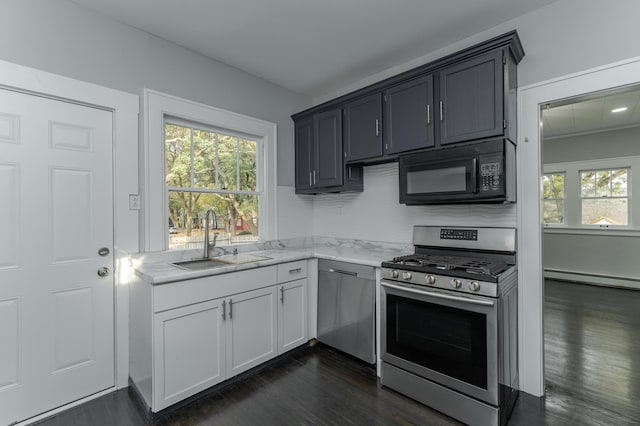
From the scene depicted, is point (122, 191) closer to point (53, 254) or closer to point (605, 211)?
point (53, 254)

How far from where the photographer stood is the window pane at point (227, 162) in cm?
291

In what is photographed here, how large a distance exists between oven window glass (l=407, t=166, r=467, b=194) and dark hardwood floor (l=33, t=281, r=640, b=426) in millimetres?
1530

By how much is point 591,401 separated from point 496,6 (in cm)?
280

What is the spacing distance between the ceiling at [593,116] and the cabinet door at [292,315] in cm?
364

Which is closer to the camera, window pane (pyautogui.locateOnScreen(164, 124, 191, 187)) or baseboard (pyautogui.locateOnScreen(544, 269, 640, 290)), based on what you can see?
window pane (pyautogui.locateOnScreen(164, 124, 191, 187))

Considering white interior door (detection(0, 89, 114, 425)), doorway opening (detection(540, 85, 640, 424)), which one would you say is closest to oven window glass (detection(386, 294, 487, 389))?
doorway opening (detection(540, 85, 640, 424))

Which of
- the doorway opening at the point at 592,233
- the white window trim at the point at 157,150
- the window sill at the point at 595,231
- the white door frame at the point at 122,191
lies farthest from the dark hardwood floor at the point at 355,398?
the window sill at the point at 595,231

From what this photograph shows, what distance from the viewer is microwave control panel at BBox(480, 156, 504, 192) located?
1.94m

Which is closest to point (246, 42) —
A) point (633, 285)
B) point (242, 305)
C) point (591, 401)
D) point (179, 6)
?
point (179, 6)

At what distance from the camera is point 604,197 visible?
16.6 feet

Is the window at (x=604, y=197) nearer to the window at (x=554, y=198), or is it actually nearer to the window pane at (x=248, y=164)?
the window at (x=554, y=198)

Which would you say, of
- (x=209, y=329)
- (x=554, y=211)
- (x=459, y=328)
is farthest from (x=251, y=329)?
(x=554, y=211)

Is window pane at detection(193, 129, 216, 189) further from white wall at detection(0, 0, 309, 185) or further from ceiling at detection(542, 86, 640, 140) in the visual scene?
ceiling at detection(542, 86, 640, 140)

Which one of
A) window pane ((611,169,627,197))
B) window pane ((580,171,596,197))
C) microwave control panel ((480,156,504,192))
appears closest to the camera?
microwave control panel ((480,156,504,192))
